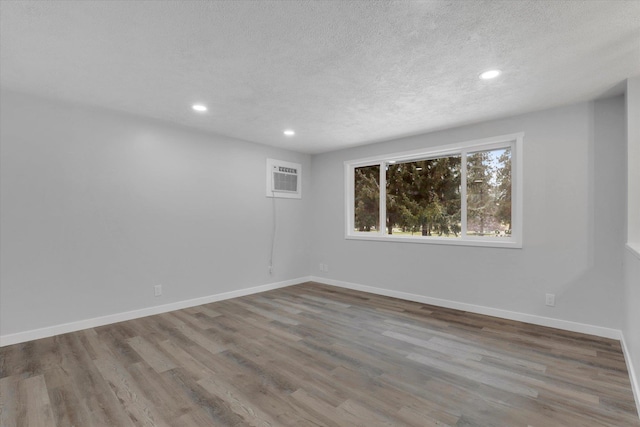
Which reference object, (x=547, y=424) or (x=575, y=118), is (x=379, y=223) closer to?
(x=575, y=118)

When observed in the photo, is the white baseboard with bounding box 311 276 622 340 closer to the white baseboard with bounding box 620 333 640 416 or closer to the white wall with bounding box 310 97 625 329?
the white wall with bounding box 310 97 625 329

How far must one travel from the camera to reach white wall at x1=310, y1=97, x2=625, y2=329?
2.95 m

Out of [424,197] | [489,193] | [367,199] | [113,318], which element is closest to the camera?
[113,318]

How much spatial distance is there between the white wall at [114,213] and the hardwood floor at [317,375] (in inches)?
17.6

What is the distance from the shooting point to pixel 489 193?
148 inches

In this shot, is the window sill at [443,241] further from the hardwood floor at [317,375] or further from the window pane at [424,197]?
the hardwood floor at [317,375]

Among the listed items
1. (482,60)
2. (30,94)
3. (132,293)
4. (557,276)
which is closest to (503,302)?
(557,276)

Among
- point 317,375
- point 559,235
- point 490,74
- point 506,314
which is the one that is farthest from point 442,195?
point 317,375

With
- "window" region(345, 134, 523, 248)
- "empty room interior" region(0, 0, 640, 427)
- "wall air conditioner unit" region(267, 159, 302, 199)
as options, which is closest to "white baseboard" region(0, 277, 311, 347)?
"empty room interior" region(0, 0, 640, 427)

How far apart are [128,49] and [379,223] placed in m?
3.81

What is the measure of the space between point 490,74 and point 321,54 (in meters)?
1.39

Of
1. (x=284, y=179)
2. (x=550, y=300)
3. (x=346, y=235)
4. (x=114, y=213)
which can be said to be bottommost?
(x=550, y=300)

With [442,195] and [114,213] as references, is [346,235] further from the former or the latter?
[114,213]

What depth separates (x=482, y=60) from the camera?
2270 mm
